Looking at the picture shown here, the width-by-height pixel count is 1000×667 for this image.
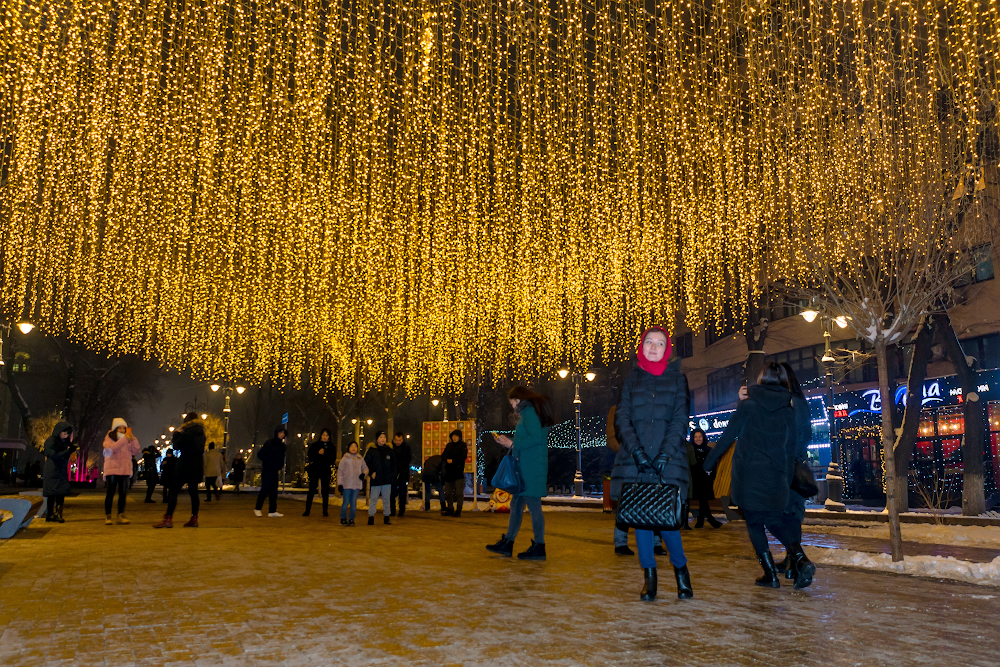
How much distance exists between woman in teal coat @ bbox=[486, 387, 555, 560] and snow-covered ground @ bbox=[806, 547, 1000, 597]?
310 cm

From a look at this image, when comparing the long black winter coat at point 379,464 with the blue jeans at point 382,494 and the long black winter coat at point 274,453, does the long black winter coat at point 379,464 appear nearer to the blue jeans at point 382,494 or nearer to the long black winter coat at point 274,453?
the blue jeans at point 382,494

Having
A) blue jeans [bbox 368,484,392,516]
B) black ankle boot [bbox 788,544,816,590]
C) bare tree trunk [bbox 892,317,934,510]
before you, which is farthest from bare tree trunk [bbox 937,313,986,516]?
black ankle boot [bbox 788,544,816,590]

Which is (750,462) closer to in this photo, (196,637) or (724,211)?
(196,637)

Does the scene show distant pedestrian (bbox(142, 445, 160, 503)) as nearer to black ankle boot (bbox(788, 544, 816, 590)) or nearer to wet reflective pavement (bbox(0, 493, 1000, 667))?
wet reflective pavement (bbox(0, 493, 1000, 667))

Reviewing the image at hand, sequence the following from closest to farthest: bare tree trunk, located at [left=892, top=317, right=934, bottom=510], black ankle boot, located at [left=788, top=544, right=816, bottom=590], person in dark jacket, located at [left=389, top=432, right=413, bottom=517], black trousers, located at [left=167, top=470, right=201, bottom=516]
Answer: black ankle boot, located at [left=788, top=544, right=816, bottom=590] → black trousers, located at [left=167, top=470, right=201, bottom=516] → person in dark jacket, located at [left=389, top=432, right=413, bottom=517] → bare tree trunk, located at [left=892, top=317, right=934, bottom=510]

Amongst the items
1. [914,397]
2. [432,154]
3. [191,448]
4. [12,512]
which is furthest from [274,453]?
[914,397]

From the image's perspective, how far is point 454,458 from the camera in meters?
18.2

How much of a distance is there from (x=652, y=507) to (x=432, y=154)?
1365 centimetres

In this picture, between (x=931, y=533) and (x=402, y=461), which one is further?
(x=402, y=461)

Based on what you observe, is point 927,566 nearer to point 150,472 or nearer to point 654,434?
point 654,434

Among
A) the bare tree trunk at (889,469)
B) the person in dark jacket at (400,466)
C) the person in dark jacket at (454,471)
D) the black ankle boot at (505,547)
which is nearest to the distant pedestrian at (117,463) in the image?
the person in dark jacket at (400,466)

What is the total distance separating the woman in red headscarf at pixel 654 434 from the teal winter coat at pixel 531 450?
8.59 feet

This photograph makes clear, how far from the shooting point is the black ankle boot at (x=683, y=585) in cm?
589

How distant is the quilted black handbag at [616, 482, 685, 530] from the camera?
5742 mm
